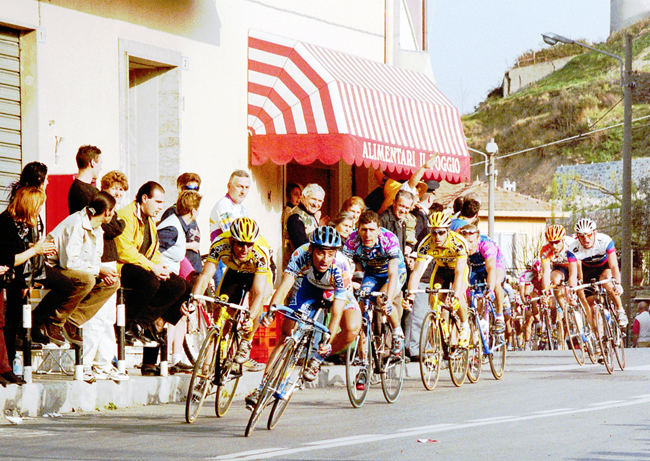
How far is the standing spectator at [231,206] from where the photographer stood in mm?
12492

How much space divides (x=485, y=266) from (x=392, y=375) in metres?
3.59

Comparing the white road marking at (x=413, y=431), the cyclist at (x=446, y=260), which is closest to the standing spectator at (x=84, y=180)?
the white road marking at (x=413, y=431)

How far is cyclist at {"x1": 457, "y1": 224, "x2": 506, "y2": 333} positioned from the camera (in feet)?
45.7

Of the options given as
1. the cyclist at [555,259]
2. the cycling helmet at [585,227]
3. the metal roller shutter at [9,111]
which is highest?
the metal roller shutter at [9,111]

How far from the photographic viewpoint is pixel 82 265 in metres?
10.0

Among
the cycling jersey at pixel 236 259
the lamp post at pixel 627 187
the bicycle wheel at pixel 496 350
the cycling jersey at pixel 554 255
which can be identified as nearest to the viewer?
the cycling jersey at pixel 236 259

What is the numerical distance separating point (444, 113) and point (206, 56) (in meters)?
5.30

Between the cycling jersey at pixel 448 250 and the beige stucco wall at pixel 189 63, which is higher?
the beige stucco wall at pixel 189 63

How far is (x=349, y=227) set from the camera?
12930 millimetres

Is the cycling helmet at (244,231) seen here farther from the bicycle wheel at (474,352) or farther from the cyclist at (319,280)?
the bicycle wheel at (474,352)

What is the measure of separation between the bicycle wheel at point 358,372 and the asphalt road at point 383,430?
14 centimetres

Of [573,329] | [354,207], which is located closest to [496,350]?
[573,329]

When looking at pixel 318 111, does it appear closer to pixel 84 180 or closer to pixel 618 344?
pixel 618 344

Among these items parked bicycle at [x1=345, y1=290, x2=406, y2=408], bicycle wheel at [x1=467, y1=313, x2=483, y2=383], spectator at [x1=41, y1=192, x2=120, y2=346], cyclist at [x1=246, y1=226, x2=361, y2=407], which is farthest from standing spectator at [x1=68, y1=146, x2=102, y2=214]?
bicycle wheel at [x1=467, y1=313, x2=483, y2=383]
